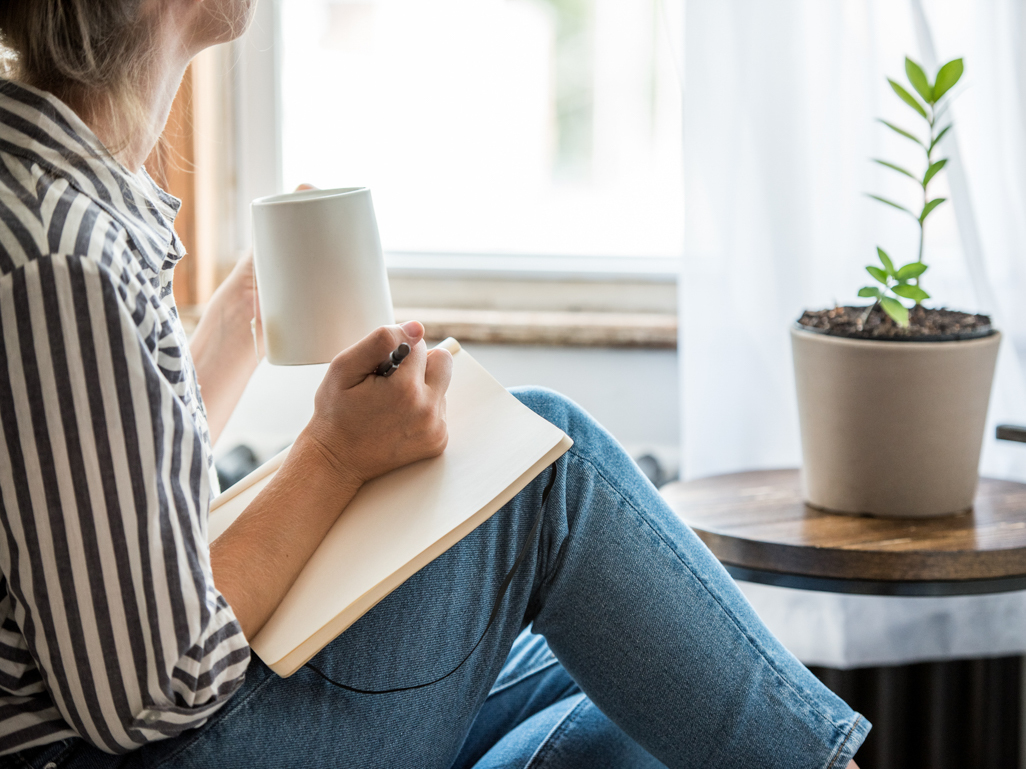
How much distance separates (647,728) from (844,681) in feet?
2.13

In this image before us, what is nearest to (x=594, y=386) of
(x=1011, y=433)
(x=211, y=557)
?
(x=1011, y=433)

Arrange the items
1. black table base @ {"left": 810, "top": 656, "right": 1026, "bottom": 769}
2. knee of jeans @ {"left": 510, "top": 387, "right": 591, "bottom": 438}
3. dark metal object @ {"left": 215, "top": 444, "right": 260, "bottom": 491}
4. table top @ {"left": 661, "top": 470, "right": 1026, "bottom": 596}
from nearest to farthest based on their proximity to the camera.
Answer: knee of jeans @ {"left": 510, "top": 387, "right": 591, "bottom": 438}
table top @ {"left": 661, "top": 470, "right": 1026, "bottom": 596}
black table base @ {"left": 810, "top": 656, "right": 1026, "bottom": 769}
dark metal object @ {"left": 215, "top": 444, "right": 260, "bottom": 491}

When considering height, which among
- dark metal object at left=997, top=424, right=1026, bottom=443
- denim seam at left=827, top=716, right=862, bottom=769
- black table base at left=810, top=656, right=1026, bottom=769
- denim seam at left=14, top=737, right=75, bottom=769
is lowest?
black table base at left=810, top=656, right=1026, bottom=769

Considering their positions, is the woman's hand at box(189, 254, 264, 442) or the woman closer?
the woman

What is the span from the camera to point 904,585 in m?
0.82

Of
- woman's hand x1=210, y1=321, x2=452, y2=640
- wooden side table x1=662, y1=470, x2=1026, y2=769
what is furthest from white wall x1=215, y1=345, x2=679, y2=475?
woman's hand x1=210, y1=321, x2=452, y2=640

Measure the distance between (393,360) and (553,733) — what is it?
34 cm

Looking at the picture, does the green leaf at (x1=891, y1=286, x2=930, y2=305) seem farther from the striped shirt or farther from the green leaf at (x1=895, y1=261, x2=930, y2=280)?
the striped shirt

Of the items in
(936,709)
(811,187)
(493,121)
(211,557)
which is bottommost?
(936,709)

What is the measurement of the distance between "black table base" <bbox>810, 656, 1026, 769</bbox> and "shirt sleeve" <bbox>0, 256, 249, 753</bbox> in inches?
36.7

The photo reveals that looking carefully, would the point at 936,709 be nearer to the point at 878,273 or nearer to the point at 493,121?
the point at 878,273

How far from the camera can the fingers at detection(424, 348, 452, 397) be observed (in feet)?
2.20

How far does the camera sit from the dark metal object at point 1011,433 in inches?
38.9

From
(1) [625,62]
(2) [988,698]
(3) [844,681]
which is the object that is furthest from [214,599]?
(1) [625,62]
